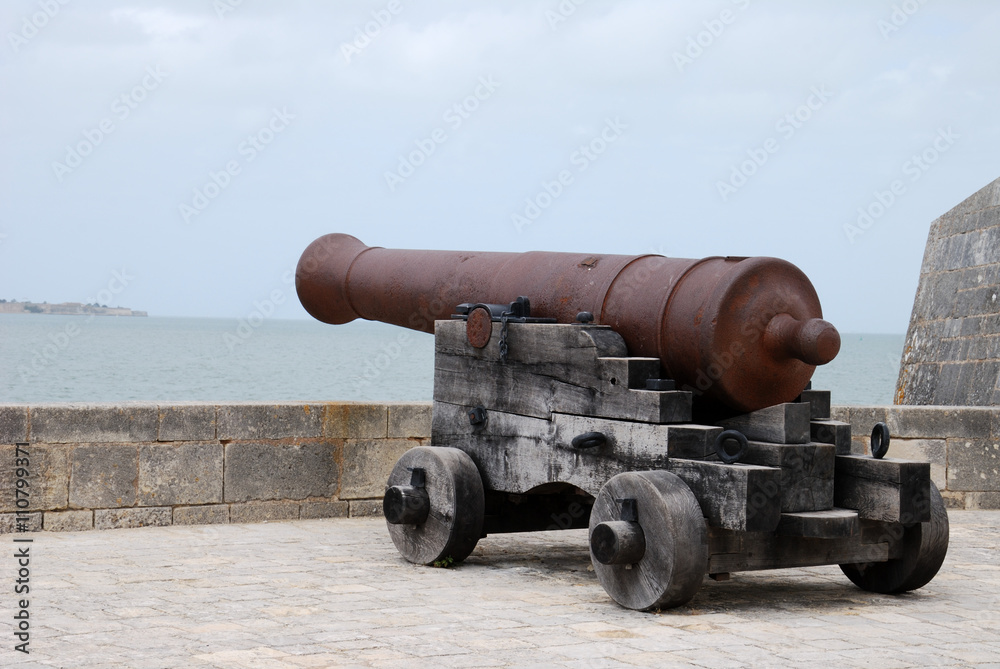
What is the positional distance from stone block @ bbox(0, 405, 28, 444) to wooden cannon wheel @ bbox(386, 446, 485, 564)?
85.9 inches

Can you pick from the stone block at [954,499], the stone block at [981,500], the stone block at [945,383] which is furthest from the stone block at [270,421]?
the stone block at [945,383]

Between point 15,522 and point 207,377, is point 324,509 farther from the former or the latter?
point 207,377

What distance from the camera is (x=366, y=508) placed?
7656 millimetres

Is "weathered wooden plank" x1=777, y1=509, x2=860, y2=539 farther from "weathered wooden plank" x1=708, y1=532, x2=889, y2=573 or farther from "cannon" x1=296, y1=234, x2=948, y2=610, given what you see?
"weathered wooden plank" x1=708, y1=532, x2=889, y2=573

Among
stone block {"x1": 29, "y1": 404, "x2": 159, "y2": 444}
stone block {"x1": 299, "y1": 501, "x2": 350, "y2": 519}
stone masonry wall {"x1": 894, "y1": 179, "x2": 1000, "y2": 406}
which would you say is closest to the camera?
stone block {"x1": 29, "y1": 404, "x2": 159, "y2": 444}

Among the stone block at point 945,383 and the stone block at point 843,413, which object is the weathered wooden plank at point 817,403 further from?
→ the stone block at point 945,383

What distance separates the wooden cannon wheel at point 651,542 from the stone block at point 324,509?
2982 mm

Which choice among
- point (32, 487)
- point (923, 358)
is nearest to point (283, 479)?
point (32, 487)

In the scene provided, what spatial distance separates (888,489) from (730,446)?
0.69 meters

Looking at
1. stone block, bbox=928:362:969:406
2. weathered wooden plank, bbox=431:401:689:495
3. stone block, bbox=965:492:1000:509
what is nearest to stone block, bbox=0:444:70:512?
weathered wooden plank, bbox=431:401:689:495

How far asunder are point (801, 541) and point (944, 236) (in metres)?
8.31

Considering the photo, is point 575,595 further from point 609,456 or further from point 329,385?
point 329,385

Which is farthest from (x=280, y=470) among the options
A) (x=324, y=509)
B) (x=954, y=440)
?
(x=954, y=440)

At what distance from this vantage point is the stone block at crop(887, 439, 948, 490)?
839cm
